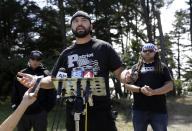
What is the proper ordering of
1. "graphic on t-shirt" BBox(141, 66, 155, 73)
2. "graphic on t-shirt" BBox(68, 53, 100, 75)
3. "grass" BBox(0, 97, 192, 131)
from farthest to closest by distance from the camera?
"grass" BBox(0, 97, 192, 131), "graphic on t-shirt" BBox(141, 66, 155, 73), "graphic on t-shirt" BBox(68, 53, 100, 75)

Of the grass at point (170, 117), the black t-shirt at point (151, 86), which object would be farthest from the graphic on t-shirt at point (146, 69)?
the grass at point (170, 117)

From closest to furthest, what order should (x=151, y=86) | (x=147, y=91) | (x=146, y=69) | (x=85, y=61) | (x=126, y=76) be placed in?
1. (x=126, y=76)
2. (x=85, y=61)
3. (x=147, y=91)
4. (x=151, y=86)
5. (x=146, y=69)

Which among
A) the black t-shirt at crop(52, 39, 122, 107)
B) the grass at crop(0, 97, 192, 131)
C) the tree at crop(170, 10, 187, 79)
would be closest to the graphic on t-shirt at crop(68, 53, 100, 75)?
the black t-shirt at crop(52, 39, 122, 107)

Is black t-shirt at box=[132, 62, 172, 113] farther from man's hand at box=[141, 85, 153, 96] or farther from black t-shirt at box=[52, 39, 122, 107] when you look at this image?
black t-shirt at box=[52, 39, 122, 107]

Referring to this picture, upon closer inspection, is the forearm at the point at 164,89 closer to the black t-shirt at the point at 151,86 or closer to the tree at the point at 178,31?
the black t-shirt at the point at 151,86

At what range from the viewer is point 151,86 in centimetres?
343

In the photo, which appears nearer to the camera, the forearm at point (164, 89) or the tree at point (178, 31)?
the forearm at point (164, 89)

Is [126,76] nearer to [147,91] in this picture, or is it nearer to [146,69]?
[147,91]

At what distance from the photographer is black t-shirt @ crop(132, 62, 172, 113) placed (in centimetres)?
339

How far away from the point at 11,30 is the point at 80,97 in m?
15.9

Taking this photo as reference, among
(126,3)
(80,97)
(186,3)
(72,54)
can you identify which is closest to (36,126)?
(72,54)

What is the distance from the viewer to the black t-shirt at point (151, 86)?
3387 millimetres

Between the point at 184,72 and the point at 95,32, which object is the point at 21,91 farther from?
the point at 184,72

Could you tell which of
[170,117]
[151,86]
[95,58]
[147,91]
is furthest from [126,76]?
[170,117]
